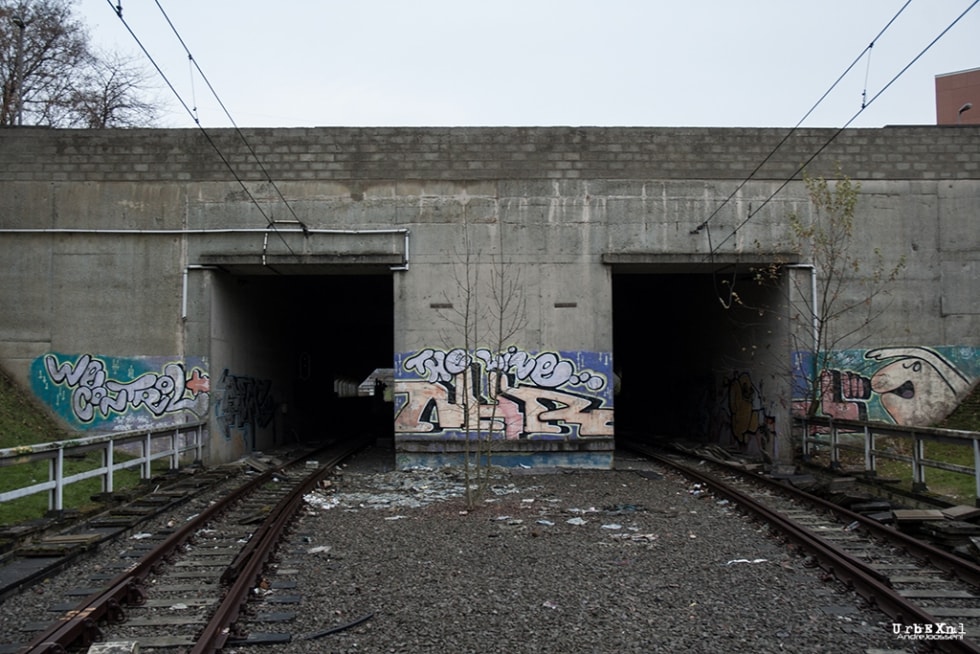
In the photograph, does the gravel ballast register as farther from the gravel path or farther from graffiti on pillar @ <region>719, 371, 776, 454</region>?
graffiti on pillar @ <region>719, 371, 776, 454</region>

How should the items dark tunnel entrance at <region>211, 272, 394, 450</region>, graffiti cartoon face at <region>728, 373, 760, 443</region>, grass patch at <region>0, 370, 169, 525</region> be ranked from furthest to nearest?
graffiti cartoon face at <region>728, 373, 760, 443</region> < dark tunnel entrance at <region>211, 272, 394, 450</region> < grass patch at <region>0, 370, 169, 525</region>

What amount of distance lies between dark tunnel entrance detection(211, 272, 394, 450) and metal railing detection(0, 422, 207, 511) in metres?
1.10

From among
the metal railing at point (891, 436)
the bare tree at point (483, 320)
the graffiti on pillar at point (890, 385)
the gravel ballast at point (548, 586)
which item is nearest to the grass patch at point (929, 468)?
the metal railing at point (891, 436)

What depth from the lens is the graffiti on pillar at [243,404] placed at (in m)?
16.6

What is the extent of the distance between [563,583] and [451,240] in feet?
32.7

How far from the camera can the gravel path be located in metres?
5.61

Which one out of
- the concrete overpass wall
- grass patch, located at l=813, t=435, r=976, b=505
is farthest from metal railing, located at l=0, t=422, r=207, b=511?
grass patch, located at l=813, t=435, r=976, b=505

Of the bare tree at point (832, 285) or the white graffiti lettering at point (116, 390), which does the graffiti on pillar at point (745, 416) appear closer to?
the bare tree at point (832, 285)

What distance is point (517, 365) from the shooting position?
1593 cm

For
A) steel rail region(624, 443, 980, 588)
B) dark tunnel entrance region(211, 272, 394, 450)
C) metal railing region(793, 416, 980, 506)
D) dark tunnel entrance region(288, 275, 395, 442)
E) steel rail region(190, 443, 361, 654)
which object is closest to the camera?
steel rail region(190, 443, 361, 654)

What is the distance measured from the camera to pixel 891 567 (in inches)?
296

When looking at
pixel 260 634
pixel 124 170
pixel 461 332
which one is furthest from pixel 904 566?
pixel 124 170

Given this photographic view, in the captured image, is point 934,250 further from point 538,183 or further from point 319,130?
point 319,130

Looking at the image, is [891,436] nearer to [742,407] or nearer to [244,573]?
[742,407]
